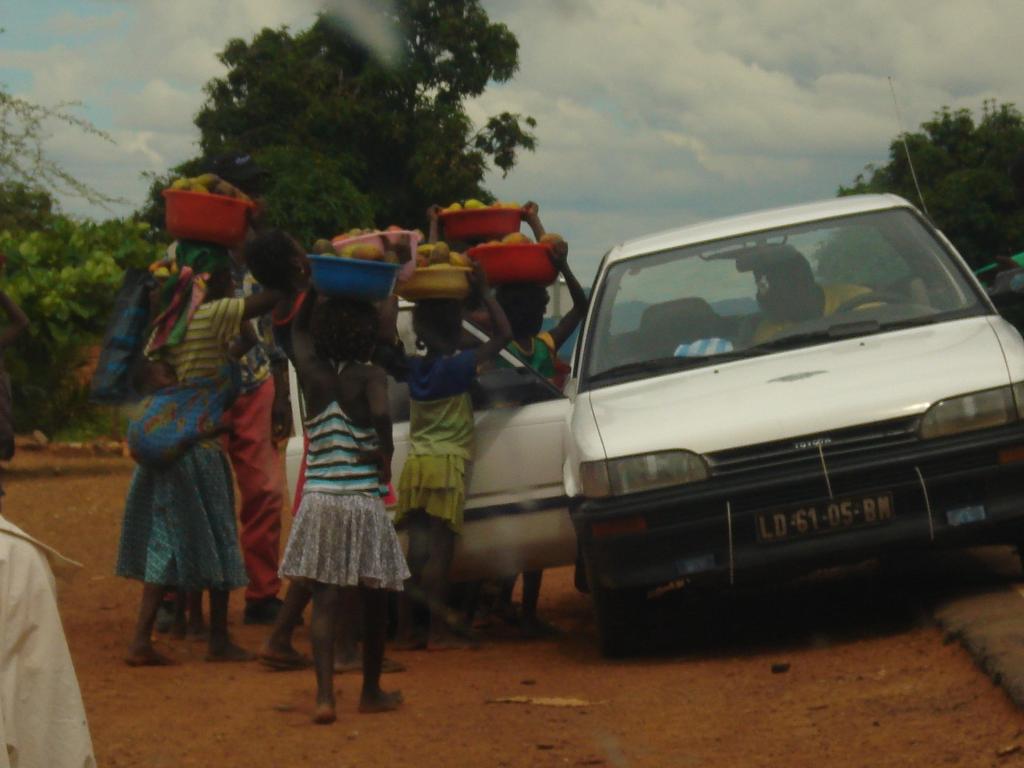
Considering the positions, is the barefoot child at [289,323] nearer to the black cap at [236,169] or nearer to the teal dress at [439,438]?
the teal dress at [439,438]

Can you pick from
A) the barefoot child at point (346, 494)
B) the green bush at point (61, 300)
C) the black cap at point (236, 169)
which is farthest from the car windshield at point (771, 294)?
the green bush at point (61, 300)

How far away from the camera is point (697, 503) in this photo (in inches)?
267

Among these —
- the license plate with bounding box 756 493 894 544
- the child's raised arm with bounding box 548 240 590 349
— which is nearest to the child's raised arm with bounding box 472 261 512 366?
the child's raised arm with bounding box 548 240 590 349

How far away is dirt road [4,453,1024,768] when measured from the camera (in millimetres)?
5598

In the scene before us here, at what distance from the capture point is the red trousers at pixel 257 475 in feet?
28.7

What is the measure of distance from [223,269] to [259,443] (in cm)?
124

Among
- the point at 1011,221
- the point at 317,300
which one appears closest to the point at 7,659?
the point at 317,300

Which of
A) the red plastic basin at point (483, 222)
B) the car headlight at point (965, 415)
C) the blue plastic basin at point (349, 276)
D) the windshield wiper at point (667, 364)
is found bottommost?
the car headlight at point (965, 415)

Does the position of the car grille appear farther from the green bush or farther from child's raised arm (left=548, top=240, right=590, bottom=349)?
the green bush

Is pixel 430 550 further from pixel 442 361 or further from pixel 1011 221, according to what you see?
pixel 1011 221

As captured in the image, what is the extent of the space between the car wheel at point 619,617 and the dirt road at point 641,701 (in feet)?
0.30

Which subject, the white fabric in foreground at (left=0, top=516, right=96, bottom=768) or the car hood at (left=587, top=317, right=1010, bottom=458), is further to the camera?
the car hood at (left=587, top=317, right=1010, bottom=458)

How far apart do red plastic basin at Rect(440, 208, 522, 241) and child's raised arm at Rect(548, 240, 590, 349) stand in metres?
0.31

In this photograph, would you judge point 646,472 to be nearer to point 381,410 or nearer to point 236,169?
point 381,410
